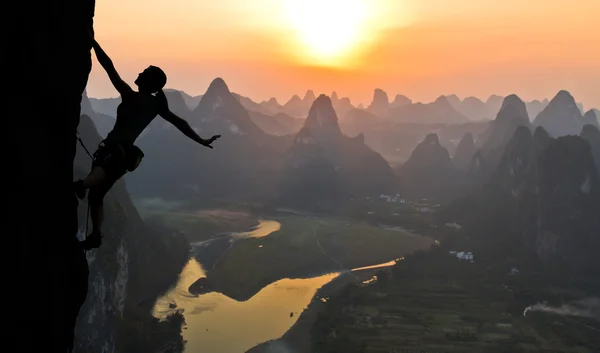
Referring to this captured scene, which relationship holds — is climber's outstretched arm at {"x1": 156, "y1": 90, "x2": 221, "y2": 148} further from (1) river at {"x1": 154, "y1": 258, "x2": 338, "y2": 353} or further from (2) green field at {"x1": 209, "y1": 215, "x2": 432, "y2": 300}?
(2) green field at {"x1": 209, "y1": 215, "x2": 432, "y2": 300}

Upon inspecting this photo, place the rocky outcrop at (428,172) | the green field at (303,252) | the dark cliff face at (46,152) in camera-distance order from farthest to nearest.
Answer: the rocky outcrop at (428,172), the green field at (303,252), the dark cliff face at (46,152)

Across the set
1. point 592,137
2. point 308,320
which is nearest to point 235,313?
point 308,320

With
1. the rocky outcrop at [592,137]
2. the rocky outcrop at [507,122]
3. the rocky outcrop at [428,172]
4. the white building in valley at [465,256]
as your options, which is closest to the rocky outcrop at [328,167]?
the rocky outcrop at [428,172]

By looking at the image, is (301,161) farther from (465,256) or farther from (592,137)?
(592,137)

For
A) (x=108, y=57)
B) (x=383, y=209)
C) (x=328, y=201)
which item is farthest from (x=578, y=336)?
(x=328, y=201)

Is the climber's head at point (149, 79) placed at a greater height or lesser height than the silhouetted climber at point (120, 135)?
greater

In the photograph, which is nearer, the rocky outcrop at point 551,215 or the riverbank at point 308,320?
the riverbank at point 308,320

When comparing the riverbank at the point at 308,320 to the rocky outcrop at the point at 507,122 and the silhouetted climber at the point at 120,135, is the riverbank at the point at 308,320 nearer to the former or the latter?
the silhouetted climber at the point at 120,135

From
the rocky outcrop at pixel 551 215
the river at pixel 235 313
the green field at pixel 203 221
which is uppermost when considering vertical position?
the rocky outcrop at pixel 551 215
